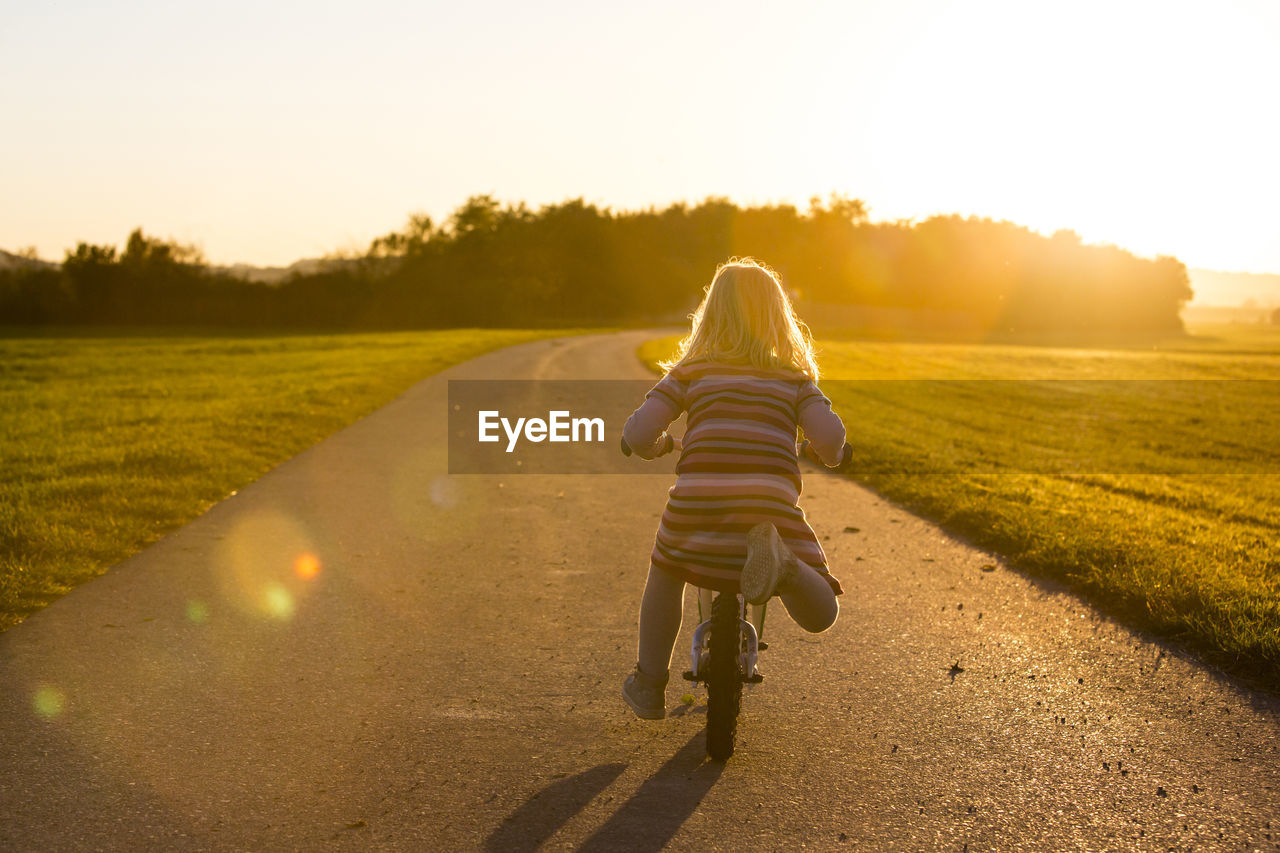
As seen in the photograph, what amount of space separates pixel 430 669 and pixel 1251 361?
53840mm

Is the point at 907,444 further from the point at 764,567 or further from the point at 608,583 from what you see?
the point at 764,567

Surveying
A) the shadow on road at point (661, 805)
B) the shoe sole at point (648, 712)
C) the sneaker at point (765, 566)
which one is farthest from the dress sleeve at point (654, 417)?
the shadow on road at point (661, 805)

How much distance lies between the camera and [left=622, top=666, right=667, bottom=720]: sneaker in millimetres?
3873

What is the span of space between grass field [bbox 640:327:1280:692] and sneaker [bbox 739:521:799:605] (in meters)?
2.97

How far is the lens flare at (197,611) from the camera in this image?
551 cm

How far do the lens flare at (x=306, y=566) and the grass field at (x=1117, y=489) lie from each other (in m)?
5.14

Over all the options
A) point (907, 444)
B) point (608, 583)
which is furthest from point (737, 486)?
point (907, 444)

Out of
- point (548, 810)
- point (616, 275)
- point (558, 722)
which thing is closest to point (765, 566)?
point (548, 810)

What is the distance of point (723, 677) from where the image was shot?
367cm

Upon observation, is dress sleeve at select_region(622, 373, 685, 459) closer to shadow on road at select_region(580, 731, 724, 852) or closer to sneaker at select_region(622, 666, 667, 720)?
sneaker at select_region(622, 666, 667, 720)

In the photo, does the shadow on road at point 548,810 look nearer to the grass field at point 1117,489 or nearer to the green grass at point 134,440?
the grass field at point 1117,489

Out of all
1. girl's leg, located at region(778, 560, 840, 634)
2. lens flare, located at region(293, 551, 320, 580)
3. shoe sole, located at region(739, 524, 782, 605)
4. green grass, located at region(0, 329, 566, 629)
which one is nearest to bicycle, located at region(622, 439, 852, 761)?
girl's leg, located at region(778, 560, 840, 634)

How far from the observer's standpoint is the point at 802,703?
14.4 ft

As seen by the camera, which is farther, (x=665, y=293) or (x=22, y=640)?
(x=665, y=293)
